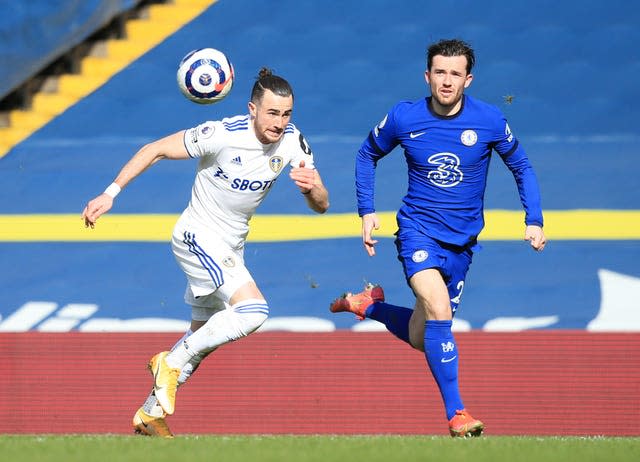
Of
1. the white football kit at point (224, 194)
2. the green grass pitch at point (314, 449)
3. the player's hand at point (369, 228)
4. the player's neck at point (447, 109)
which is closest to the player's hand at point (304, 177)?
the white football kit at point (224, 194)

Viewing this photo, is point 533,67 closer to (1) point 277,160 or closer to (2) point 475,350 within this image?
(2) point 475,350

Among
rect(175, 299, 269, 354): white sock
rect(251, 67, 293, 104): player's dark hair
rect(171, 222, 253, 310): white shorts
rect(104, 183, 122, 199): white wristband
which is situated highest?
rect(251, 67, 293, 104): player's dark hair

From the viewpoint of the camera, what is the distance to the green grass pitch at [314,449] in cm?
476

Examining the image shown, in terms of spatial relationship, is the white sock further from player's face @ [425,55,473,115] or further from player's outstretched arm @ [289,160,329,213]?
player's face @ [425,55,473,115]

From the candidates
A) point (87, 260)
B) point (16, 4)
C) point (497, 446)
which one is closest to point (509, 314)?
point (87, 260)

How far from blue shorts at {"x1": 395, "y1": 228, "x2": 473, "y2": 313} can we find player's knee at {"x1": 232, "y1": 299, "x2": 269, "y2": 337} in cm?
77

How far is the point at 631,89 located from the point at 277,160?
5367mm

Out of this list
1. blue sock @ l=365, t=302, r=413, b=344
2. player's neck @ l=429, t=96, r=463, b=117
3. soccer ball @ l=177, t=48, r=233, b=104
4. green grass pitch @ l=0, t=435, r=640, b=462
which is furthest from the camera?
blue sock @ l=365, t=302, r=413, b=344

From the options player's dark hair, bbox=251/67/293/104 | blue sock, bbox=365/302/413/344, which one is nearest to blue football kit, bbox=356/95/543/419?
blue sock, bbox=365/302/413/344

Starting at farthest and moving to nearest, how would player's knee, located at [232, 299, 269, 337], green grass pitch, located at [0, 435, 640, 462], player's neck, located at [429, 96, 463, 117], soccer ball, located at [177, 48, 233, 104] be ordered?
soccer ball, located at [177, 48, 233, 104] < player's neck, located at [429, 96, 463, 117] < player's knee, located at [232, 299, 269, 337] < green grass pitch, located at [0, 435, 640, 462]

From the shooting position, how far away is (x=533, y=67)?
1085cm

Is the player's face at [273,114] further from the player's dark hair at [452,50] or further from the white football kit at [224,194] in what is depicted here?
the player's dark hair at [452,50]

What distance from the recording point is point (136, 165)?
603 cm

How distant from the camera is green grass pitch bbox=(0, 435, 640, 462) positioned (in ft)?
15.6
